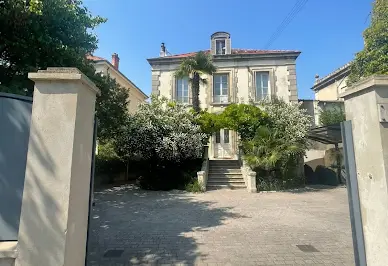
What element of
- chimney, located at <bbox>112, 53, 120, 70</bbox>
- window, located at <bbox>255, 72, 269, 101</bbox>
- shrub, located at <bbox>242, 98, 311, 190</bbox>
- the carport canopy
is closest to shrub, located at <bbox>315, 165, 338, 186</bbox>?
the carport canopy

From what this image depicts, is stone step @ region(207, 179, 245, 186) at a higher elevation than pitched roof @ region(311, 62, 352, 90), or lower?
lower

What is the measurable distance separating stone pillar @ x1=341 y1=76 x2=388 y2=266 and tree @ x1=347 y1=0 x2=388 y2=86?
359 inches

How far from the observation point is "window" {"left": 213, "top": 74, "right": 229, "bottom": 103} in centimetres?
1853

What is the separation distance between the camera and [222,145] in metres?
18.2

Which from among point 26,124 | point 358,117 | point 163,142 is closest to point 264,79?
point 163,142

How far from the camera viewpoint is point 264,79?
60.5 ft

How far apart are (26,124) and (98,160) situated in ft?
41.8

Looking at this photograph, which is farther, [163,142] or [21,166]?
[163,142]

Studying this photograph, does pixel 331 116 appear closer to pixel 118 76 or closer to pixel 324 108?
pixel 324 108

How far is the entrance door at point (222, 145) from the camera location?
18.0m

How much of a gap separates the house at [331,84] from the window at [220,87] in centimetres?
977

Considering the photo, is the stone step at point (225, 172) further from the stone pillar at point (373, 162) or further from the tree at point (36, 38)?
the stone pillar at point (373, 162)

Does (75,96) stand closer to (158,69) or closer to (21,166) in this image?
(21,166)

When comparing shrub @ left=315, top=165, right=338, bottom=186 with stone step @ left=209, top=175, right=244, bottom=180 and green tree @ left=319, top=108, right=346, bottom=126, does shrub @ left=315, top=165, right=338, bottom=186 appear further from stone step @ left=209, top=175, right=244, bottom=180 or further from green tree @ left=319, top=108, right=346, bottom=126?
stone step @ left=209, top=175, right=244, bottom=180
